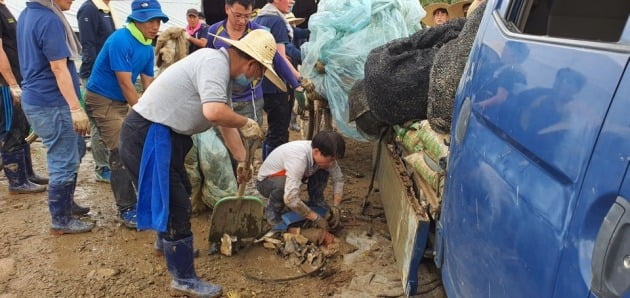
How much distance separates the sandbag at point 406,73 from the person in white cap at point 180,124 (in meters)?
0.82

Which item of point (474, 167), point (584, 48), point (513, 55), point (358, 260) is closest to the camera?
point (584, 48)

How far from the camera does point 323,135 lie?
341 centimetres

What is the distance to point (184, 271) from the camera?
290 centimetres

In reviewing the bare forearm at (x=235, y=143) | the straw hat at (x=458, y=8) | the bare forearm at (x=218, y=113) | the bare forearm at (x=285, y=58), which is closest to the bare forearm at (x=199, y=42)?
the bare forearm at (x=285, y=58)

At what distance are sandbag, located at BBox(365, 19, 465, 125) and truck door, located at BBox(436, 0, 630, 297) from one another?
1.14 m

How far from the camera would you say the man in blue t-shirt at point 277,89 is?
4.34 meters

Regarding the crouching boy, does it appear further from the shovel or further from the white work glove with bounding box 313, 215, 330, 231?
the shovel

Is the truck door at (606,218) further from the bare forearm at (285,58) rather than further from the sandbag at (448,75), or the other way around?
the bare forearm at (285,58)

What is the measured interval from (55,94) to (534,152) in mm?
3317

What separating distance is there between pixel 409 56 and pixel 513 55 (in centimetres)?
170

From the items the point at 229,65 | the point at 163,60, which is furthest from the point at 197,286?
the point at 163,60

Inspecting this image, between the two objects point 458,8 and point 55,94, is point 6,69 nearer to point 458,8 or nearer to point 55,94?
point 55,94

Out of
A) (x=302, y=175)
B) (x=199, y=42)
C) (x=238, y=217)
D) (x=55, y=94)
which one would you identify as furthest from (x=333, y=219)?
(x=199, y=42)

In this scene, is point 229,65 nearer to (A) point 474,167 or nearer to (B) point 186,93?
(B) point 186,93
